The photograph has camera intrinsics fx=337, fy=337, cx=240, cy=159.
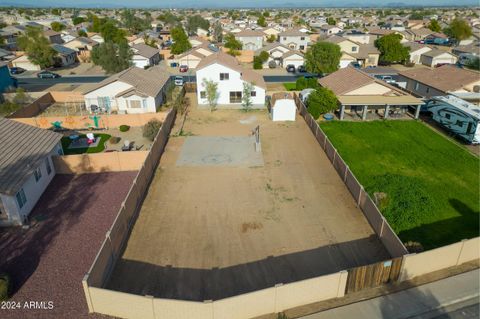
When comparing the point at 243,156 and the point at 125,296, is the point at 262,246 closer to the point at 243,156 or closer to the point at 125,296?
the point at 125,296

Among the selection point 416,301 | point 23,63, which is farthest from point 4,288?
point 23,63

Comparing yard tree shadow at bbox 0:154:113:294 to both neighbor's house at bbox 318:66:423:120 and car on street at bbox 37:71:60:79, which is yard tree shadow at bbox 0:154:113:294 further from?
car on street at bbox 37:71:60:79

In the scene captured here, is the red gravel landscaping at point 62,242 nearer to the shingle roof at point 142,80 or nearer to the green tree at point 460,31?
the shingle roof at point 142,80

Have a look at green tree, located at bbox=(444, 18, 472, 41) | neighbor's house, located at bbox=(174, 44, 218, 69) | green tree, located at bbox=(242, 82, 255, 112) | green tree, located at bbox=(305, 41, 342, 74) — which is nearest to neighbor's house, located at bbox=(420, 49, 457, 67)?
green tree, located at bbox=(305, 41, 342, 74)

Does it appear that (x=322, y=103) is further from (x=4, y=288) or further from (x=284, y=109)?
(x=4, y=288)

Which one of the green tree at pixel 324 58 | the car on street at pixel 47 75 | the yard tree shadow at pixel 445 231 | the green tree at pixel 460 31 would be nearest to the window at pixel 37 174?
the yard tree shadow at pixel 445 231

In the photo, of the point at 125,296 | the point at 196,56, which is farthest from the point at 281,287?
the point at 196,56
